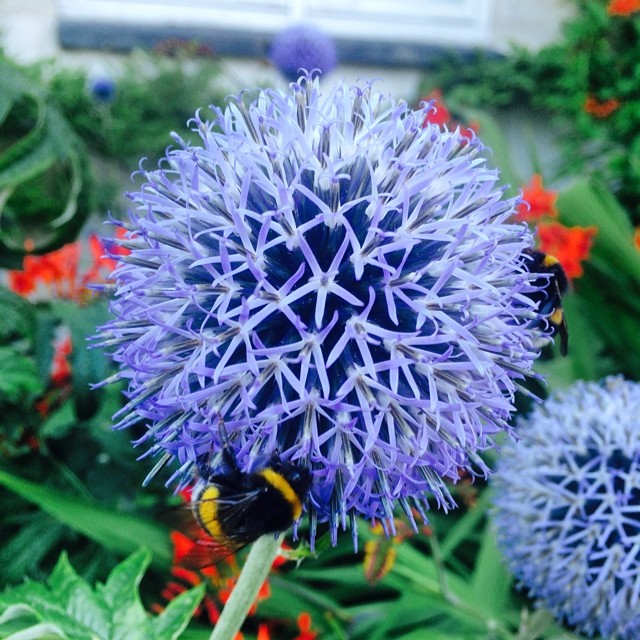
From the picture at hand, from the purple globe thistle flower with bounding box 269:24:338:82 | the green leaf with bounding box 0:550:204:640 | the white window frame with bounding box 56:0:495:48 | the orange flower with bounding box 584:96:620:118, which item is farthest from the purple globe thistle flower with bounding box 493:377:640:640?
the white window frame with bounding box 56:0:495:48

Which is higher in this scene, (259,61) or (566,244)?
(259,61)

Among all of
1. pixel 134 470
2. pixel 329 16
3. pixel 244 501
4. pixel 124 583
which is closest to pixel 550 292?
pixel 244 501

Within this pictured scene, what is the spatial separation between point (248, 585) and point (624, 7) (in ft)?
8.75

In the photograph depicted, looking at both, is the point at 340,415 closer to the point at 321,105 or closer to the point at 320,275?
the point at 320,275

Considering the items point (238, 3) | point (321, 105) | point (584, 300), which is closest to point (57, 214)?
point (321, 105)

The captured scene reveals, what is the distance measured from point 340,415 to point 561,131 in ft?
11.1

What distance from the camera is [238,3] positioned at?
3408 millimetres

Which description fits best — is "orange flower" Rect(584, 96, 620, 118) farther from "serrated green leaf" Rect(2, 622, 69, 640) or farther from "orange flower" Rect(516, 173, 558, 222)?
"serrated green leaf" Rect(2, 622, 69, 640)

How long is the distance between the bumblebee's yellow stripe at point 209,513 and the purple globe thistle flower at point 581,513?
1.44ft

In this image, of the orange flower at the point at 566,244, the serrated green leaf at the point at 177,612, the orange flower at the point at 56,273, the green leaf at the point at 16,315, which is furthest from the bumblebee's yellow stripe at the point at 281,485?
the orange flower at the point at 566,244

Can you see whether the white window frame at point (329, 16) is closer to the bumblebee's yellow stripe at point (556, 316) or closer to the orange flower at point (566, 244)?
the orange flower at point (566, 244)

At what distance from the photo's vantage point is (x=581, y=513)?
89cm

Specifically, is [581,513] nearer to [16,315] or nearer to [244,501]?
[244,501]

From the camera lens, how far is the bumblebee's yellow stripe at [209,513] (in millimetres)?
598
